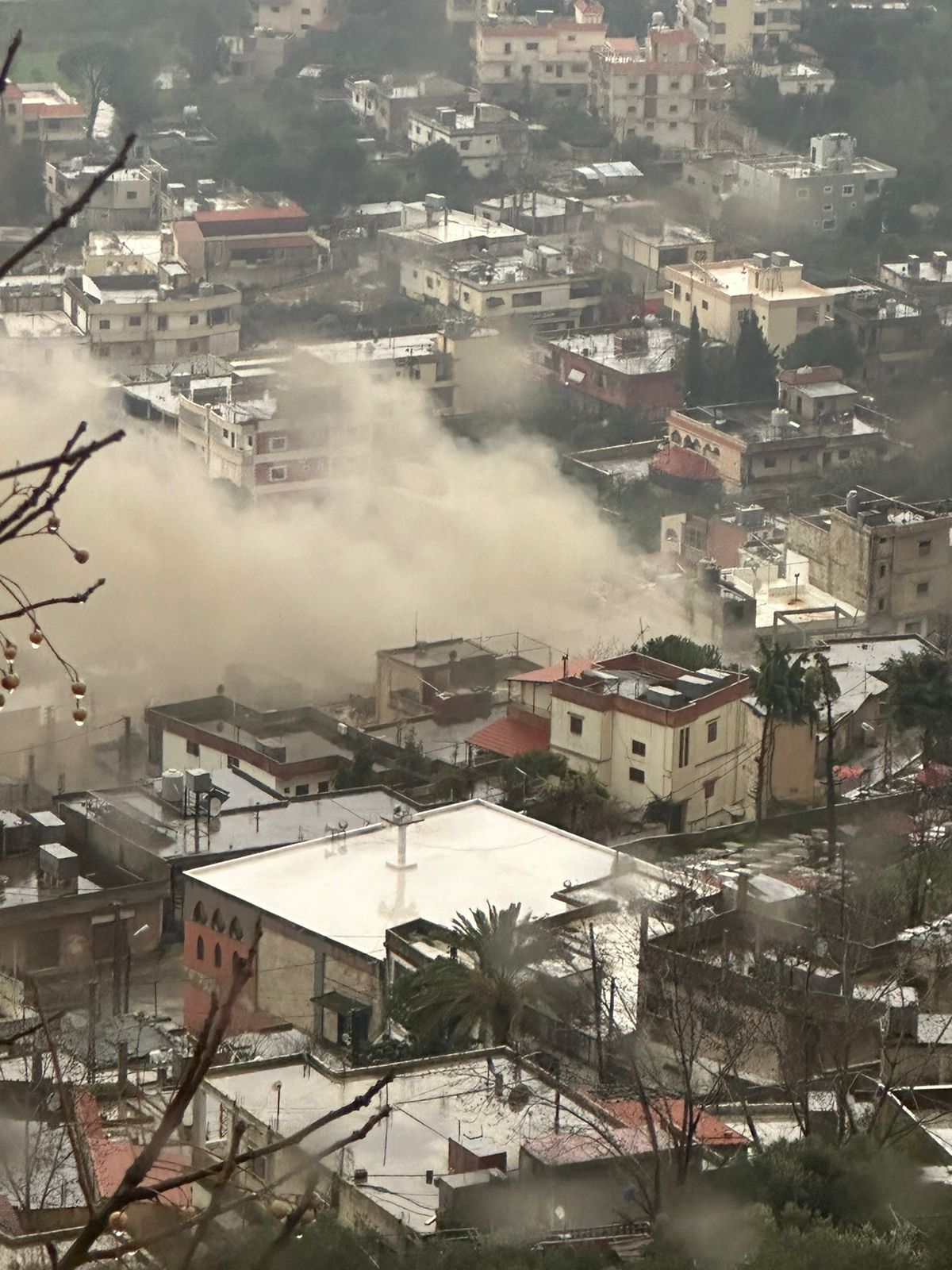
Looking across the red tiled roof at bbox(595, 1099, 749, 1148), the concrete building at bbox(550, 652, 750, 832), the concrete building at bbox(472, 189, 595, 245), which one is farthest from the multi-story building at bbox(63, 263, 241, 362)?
the red tiled roof at bbox(595, 1099, 749, 1148)

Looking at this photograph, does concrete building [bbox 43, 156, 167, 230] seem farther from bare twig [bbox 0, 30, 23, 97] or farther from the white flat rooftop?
bare twig [bbox 0, 30, 23, 97]

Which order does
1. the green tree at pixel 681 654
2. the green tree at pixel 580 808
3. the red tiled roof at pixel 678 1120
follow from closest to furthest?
the red tiled roof at pixel 678 1120, the green tree at pixel 580 808, the green tree at pixel 681 654

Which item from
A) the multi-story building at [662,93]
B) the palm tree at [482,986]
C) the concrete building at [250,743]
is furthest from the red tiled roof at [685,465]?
the multi-story building at [662,93]

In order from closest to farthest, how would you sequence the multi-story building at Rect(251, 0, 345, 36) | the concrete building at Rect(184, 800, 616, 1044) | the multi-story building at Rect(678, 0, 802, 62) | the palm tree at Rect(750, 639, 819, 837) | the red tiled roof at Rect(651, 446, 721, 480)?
the concrete building at Rect(184, 800, 616, 1044)
the palm tree at Rect(750, 639, 819, 837)
the red tiled roof at Rect(651, 446, 721, 480)
the multi-story building at Rect(678, 0, 802, 62)
the multi-story building at Rect(251, 0, 345, 36)

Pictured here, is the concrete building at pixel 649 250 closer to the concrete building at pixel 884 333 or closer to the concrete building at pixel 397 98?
the concrete building at pixel 884 333

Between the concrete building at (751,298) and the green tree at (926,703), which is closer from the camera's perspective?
the green tree at (926,703)

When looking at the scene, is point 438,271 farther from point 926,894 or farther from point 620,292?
point 926,894
